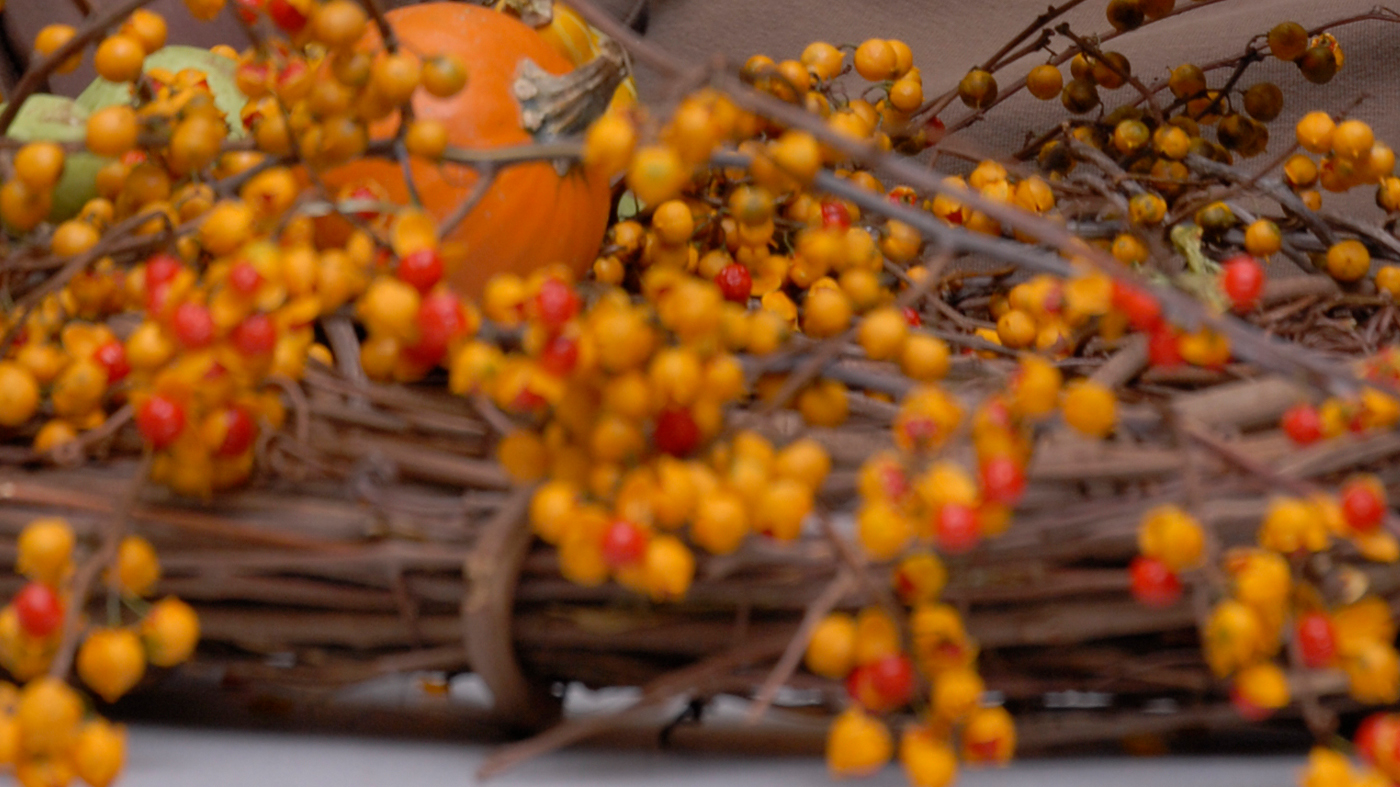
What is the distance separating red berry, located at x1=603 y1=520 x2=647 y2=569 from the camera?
12.8 inches

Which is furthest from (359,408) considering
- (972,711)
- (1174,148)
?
(1174,148)

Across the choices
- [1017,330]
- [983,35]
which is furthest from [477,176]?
[983,35]

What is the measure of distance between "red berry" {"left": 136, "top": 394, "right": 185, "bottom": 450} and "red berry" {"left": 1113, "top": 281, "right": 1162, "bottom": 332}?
0.89 feet

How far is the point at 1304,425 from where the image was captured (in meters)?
0.36

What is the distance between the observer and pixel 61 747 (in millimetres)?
337

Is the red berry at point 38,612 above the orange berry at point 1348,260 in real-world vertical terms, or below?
below

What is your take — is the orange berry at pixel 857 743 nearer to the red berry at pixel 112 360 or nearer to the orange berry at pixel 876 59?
the red berry at pixel 112 360

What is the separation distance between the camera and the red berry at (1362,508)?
0.33 m

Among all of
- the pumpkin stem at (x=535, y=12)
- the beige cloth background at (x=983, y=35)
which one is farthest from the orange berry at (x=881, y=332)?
the beige cloth background at (x=983, y=35)

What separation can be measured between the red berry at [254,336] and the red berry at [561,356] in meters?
0.09

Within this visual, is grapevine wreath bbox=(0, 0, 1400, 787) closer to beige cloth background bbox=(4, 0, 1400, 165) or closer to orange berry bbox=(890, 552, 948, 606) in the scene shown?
orange berry bbox=(890, 552, 948, 606)

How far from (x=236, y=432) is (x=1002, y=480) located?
9.3 inches

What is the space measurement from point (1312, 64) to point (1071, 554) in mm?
514

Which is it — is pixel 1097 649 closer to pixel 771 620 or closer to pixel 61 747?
pixel 771 620
